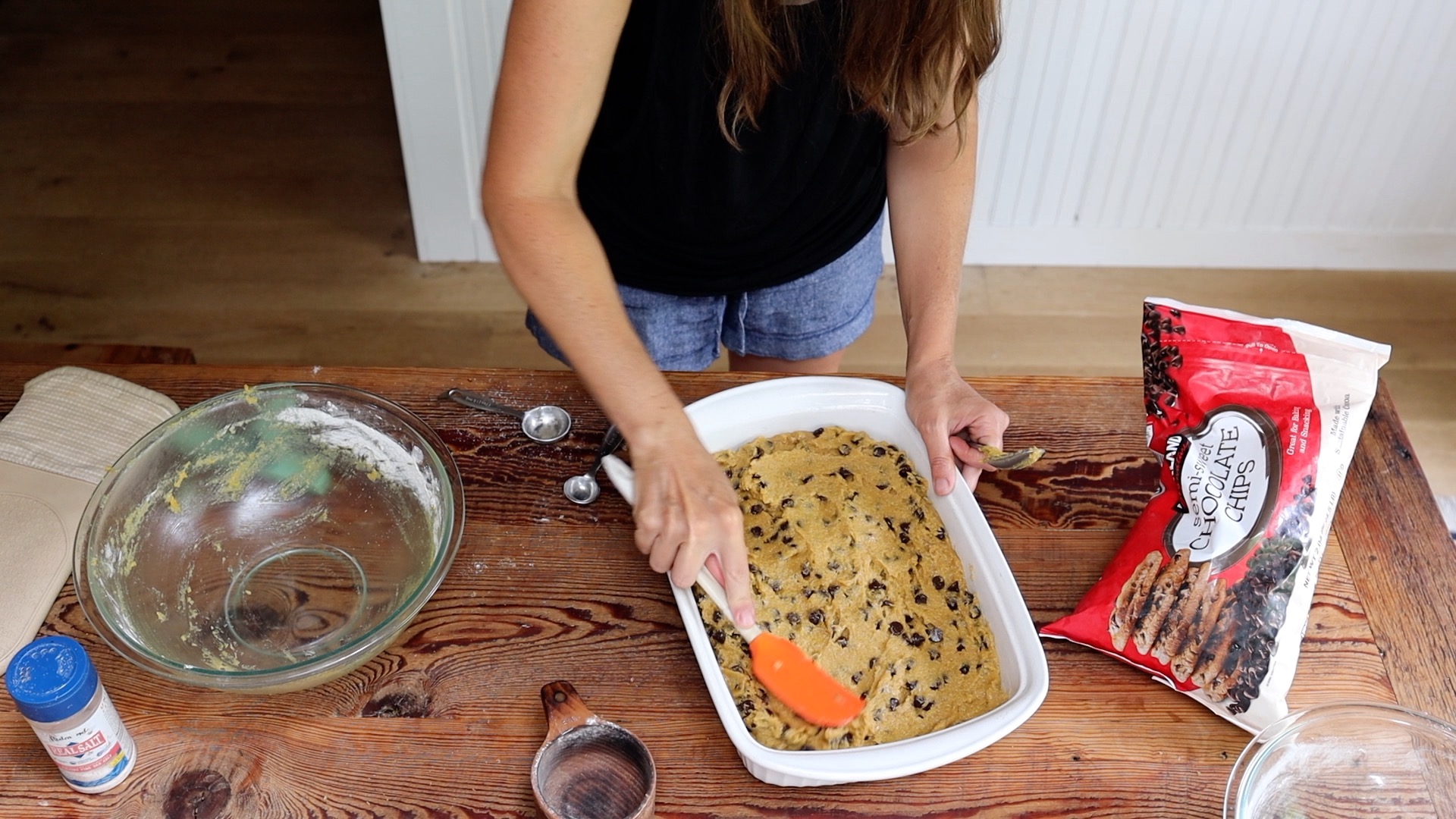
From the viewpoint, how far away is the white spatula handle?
3.01 ft

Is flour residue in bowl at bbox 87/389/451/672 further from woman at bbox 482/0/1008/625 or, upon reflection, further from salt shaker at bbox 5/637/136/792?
woman at bbox 482/0/1008/625

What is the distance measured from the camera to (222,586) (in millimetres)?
1005

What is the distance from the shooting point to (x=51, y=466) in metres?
1.07

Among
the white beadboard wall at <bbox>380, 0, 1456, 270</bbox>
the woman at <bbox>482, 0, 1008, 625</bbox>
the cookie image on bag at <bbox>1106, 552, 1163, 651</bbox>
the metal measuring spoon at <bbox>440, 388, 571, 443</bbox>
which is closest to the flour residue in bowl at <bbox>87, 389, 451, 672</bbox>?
the metal measuring spoon at <bbox>440, 388, 571, 443</bbox>

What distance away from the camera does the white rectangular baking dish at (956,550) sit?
836mm

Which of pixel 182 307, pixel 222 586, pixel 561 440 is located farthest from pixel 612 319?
pixel 182 307

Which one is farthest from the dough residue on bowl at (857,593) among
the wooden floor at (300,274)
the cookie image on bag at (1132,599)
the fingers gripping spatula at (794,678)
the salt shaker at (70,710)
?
the wooden floor at (300,274)

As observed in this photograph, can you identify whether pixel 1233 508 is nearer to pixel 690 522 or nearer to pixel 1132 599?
pixel 1132 599

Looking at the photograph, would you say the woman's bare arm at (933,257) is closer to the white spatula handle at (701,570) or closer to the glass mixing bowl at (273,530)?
the white spatula handle at (701,570)

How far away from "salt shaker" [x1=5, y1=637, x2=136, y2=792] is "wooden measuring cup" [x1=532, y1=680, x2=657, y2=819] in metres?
0.33

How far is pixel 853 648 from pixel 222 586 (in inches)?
23.0

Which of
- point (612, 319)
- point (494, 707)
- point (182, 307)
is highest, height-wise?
point (612, 319)

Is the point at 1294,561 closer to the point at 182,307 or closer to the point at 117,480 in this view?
the point at 117,480

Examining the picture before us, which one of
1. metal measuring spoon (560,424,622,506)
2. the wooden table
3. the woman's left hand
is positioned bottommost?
the wooden table
